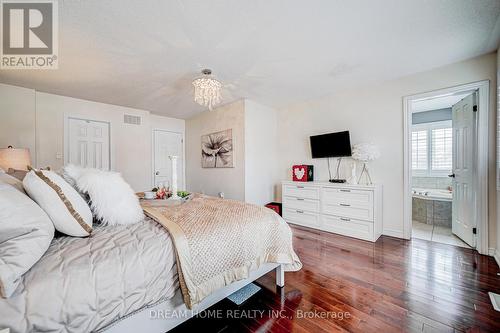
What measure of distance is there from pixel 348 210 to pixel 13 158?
455 centimetres

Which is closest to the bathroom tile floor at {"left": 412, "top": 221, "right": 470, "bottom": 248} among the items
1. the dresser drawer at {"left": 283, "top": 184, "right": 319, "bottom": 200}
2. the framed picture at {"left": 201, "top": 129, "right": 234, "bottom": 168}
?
the dresser drawer at {"left": 283, "top": 184, "right": 319, "bottom": 200}

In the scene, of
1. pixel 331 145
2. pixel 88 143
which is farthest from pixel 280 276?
pixel 88 143

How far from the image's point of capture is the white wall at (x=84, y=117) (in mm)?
3246

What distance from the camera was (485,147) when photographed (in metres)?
2.40

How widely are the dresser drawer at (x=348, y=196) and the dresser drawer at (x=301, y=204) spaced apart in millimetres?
212

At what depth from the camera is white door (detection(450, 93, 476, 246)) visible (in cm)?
262

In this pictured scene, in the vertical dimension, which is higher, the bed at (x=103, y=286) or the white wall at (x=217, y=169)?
the white wall at (x=217, y=169)

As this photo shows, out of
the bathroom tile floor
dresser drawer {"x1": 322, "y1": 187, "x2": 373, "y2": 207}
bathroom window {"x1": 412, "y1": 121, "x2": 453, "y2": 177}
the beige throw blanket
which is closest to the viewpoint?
the beige throw blanket

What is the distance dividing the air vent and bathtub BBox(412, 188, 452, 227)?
19.9 feet

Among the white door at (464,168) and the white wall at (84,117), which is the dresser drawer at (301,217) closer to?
the white door at (464,168)

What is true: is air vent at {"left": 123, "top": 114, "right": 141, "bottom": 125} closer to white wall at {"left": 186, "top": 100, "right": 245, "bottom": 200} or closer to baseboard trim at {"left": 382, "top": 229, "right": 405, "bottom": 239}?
white wall at {"left": 186, "top": 100, "right": 245, "bottom": 200}

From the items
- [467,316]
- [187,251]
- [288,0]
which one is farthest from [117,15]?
[467,316]

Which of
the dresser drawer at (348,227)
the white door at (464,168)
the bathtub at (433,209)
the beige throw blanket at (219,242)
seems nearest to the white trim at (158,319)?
the beige throw blanket at (219,242)

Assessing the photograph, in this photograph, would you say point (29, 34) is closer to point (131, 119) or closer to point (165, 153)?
point (131, 119)
